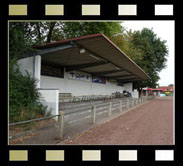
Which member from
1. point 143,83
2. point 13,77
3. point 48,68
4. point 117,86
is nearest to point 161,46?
point 143,83

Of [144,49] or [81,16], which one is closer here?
[81,16]

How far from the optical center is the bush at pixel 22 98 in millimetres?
6262

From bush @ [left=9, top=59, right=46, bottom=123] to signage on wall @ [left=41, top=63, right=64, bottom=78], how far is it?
463 cm

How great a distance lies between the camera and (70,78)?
1557cm

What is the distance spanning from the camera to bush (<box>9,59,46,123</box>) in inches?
Answer: 247

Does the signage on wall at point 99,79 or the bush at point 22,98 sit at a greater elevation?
the signage on wall at point 99,79

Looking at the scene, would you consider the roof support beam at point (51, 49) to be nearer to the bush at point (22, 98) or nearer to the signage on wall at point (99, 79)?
the bush at point (22, 98)

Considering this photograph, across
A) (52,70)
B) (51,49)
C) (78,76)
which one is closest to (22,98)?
(51,49)

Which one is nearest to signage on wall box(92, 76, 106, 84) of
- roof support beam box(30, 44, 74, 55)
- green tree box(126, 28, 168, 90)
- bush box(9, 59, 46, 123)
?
green tree box(126, 28, 168, 90)

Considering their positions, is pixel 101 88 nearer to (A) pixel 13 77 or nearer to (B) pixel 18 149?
(A) pixel 13 77

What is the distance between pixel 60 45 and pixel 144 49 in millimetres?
23528

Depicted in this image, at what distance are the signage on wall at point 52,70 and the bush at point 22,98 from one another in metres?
4.63

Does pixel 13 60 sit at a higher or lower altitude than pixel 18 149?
higher

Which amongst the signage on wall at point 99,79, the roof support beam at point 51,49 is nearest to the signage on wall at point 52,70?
the roof support beam at point 51,49
